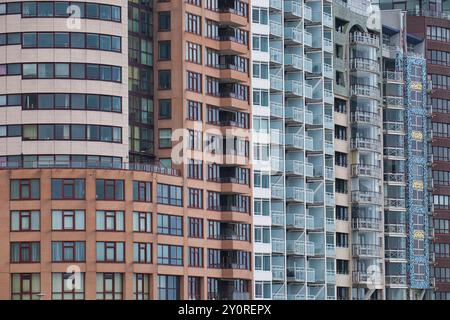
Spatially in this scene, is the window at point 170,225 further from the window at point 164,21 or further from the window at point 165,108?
the window at point 164,21

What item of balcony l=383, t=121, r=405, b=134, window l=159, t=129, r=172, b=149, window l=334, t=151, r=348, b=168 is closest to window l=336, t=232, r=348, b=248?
window l=334, t=151, r=348, b=168

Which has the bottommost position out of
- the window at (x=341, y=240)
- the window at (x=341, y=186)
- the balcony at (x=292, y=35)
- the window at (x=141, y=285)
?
the window at (x=141, y=285)

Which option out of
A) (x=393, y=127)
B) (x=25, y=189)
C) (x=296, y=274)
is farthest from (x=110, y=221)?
(x=393, y=127)

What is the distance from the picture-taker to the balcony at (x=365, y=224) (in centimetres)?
16475

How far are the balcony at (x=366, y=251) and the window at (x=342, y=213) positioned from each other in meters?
3.70

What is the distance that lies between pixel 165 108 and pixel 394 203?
150 feet

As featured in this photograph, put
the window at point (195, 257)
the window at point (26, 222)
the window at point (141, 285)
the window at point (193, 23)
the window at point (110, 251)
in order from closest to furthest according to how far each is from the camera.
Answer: the window at point (26, 222)
the window at point (110, 251)
the window at point (141, 285)
the window at point (195, 257)
the window at point (193, 23)

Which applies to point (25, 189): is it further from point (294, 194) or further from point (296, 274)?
point (296, 274)

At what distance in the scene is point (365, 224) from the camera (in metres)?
166

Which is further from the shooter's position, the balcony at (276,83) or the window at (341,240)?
the window at (341,240)

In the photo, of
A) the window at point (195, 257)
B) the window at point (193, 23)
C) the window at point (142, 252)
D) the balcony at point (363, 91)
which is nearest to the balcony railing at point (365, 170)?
the balcony at point (363, 91)

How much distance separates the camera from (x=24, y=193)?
12488 cm
